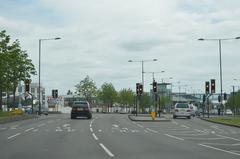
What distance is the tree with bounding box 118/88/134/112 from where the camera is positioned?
145 m

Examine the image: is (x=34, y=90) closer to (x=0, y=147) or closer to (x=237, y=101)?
(x=237, y=101)

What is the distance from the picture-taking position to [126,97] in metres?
145

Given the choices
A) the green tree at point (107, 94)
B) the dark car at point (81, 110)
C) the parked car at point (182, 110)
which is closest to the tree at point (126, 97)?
the green tree at point (107, 94)

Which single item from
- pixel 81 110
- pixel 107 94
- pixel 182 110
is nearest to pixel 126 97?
pixel 107 94

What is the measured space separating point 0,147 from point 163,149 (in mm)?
6100

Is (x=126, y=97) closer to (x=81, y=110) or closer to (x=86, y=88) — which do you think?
(x=86, y=88)

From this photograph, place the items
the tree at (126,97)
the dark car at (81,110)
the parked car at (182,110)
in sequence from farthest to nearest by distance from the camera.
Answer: the tree at (126,97), the parked car at (182,110), the dark car at (81,110)

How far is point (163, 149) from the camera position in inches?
735

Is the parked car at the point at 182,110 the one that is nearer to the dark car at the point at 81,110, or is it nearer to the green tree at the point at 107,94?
the dark car at the point at 81,110

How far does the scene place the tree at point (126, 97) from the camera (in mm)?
144625

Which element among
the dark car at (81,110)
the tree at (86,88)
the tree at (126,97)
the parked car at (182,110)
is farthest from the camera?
the tree at (126,97)

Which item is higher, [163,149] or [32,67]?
[32,67]

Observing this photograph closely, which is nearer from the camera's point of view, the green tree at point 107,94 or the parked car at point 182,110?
the parked car at point 182,110

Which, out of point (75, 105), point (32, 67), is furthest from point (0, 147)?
point (32, 67)
